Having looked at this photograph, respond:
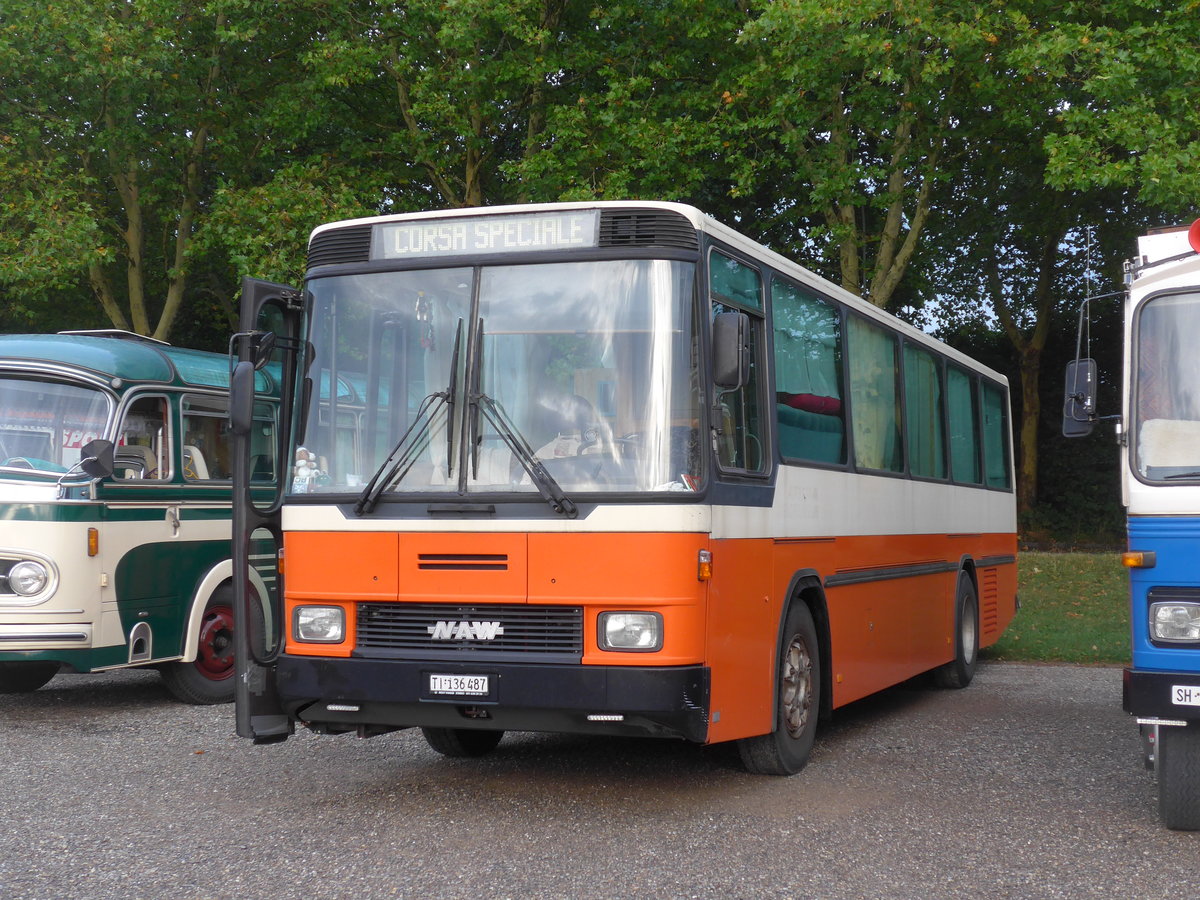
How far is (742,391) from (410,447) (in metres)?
1.72

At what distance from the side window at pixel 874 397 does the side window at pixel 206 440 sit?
15.4 feet

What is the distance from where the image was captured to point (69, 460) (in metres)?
9.88

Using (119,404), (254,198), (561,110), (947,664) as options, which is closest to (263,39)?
(254,198)

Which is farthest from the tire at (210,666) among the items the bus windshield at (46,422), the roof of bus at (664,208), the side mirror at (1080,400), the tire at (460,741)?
the side mirror at (1080,400)

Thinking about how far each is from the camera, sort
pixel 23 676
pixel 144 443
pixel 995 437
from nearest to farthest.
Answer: pixel 144 443 → pixel 23 676 → pixel 995 437

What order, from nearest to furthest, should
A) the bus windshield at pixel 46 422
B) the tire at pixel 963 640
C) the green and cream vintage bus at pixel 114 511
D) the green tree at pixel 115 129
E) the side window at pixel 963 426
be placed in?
the green and cream vintage bus at pixel 114 511
the bus windshield at pixel 46 422
the tire at pixel 963 640
the side window at pixel 963 426
the green tree at pixel 115 129

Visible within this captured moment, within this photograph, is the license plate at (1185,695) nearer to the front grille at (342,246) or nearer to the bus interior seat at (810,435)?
the bus interior seat at (810,435)

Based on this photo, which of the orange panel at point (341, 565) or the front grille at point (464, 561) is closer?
the front grille at point (464, 561)

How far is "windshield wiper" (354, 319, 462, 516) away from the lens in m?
6.81

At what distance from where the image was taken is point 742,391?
7215 mm

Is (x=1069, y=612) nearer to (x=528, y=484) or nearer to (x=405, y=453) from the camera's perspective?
(x=528, y=484)

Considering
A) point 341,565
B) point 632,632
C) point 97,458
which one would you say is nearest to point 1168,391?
point 632,632

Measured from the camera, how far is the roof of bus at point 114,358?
33.2 ft

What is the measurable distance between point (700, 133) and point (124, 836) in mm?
14241
